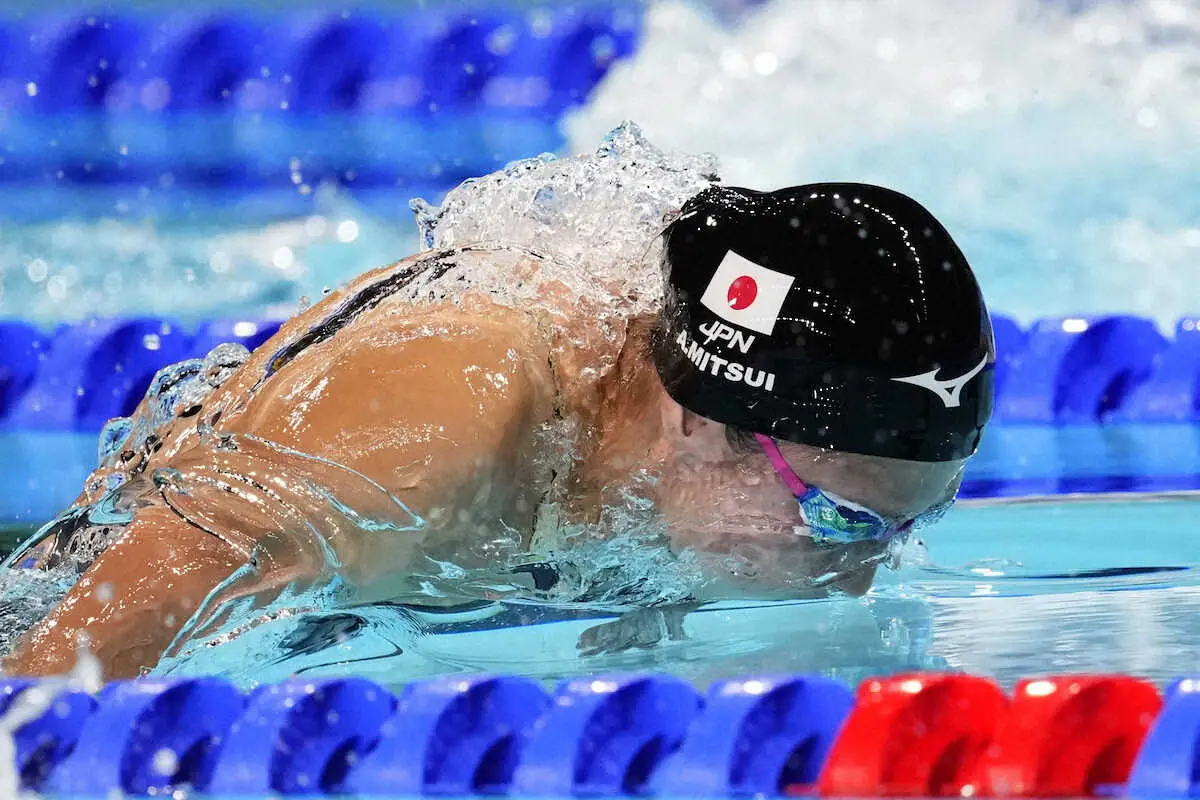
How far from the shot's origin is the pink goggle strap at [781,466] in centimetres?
169

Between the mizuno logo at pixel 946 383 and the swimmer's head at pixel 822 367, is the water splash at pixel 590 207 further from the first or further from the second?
the mizuno logo at pixel 946 383

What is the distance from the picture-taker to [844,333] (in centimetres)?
163

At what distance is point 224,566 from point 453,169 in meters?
4.23

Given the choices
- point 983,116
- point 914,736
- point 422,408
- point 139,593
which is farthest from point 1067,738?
point 983,116

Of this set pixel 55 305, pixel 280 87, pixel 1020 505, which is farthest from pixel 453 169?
pixel 1020 505

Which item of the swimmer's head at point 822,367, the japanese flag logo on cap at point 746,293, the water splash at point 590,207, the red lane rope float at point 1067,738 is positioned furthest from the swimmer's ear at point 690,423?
the red lane rope float at point 1067,738

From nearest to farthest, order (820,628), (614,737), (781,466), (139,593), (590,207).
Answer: (139,593), (614,737), (781,466), (590,207), (820,628)

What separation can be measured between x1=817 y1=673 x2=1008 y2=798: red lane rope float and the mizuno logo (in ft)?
1.01

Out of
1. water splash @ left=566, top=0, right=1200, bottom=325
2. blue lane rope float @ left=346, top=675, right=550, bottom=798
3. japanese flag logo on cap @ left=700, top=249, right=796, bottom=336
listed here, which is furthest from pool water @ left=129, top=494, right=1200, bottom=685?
water splash @ left=566, top=0, right=1200, bottom=325

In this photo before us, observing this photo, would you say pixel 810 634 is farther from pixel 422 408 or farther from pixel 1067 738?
pixel 422 408

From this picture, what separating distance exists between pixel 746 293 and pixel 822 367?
0.42 ft

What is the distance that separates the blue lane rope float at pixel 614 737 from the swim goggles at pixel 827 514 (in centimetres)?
19

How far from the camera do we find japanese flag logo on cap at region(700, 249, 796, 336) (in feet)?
5.49

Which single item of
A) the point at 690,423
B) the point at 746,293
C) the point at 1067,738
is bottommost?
the point at 1067,738
